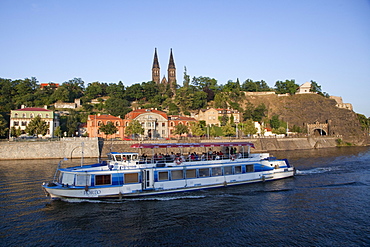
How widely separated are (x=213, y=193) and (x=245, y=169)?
20.4ft

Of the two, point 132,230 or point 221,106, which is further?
point 221,106

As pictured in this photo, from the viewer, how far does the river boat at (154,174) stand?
90.1 ft

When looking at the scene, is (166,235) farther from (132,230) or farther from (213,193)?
(213,193)

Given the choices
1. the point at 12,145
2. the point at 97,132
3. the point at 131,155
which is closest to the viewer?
the point at 131,155

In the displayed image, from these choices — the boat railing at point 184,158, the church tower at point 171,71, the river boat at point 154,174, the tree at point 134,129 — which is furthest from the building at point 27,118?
the church tower at point 171,71

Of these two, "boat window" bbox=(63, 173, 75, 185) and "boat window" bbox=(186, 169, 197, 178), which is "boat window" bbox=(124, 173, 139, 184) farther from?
"boat window" bbox=(186, 169, 197, 178)

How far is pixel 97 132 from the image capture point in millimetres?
80125

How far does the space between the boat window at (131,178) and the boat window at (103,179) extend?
1608mm

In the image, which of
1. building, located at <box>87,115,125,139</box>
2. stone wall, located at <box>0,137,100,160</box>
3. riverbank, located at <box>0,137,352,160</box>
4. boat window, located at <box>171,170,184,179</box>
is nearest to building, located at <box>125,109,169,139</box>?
building, located at <box>87,115,125,139</box>

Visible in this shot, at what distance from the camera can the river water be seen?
19016mm

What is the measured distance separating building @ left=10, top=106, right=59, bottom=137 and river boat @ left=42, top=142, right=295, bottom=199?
51.9 m

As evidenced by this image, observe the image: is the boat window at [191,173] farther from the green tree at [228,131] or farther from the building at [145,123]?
the green tree at [228,131]

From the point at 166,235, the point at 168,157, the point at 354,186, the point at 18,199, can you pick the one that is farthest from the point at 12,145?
the point at 354,186

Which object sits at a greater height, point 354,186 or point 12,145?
point 12,145
